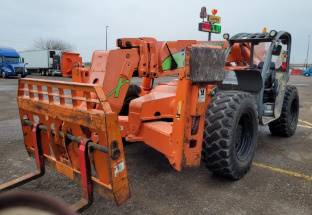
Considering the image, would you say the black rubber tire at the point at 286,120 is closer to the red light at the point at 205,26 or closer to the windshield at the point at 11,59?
the red light at the point at 205,26

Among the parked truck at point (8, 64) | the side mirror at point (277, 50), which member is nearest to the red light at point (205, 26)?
the side mirror at point (277, 50)

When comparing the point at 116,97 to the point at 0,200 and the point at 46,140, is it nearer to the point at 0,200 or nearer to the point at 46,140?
the point at 46,140

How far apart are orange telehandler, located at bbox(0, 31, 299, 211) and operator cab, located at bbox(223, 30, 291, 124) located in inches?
41.1

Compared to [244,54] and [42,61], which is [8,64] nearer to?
[42,61]

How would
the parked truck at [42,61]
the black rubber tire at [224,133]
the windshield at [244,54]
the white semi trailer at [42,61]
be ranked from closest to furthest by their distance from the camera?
the black rubber tire at [224,133] < the windshield at [244,54] < the parked truck at [42,61] < the white semi trailer at [42,61]

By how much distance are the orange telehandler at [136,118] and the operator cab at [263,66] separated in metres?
1.05

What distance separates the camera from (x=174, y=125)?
11.2 feet

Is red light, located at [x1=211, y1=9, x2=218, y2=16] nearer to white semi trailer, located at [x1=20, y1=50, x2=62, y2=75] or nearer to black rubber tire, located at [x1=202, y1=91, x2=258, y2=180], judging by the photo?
black rubber tire, located at [x1=202, y1=91, x2=258, y2=180]

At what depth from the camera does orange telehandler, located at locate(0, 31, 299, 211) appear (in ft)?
9.48

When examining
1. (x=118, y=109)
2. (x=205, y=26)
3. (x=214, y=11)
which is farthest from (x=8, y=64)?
(x=118, y=109)

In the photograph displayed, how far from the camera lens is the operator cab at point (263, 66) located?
5121mm

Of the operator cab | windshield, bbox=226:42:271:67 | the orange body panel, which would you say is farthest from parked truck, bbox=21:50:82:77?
the orange body panel

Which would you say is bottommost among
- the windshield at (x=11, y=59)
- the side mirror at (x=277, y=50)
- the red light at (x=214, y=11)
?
the windshield at (x=11, y=59)

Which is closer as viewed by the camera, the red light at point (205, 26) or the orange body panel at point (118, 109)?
the orange body panel at point (118, 109)
